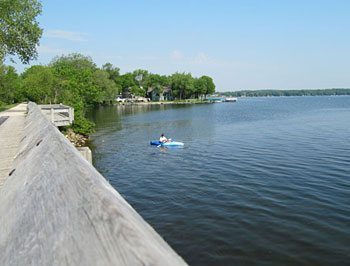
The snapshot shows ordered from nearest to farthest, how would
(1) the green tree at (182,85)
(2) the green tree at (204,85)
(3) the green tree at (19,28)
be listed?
(3) the green tree at (19,28), (1) the green tree at (182,85), (2) the green tree at (204,85)

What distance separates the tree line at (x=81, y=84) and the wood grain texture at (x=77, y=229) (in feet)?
138

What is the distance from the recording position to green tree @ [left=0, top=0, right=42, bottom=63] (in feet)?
124

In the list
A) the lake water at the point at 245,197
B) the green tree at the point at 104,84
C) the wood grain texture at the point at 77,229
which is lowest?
the lake water at the point at 245,197

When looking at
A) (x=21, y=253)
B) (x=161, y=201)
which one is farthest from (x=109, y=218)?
(x=161, y=201)

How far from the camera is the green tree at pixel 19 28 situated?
124 ft

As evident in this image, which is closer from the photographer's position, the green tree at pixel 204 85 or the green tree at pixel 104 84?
the green tree at pixel 104 84

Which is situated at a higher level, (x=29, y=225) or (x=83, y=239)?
(x=83, y=239)

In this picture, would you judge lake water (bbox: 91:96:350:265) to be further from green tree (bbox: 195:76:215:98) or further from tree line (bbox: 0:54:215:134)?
green tree (bbox: 195:76:215:98)

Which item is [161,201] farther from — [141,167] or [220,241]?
[141,167]

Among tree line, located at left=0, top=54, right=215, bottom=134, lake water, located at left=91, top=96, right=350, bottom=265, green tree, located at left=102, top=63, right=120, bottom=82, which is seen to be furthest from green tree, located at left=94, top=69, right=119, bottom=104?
lake water, located at left=91, top=96, right=350, bottom=265

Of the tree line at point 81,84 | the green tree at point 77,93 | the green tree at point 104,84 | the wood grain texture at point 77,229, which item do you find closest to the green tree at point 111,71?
the tree line at point 81,84

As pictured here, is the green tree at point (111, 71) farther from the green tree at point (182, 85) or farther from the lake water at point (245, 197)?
the lake water at point (245, 197)

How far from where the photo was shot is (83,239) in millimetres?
1741

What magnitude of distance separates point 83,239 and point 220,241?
13.0 m
